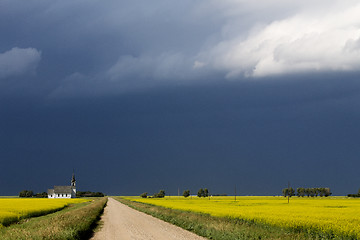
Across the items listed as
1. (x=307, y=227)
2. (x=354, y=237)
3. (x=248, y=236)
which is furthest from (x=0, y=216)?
(x=354, y=237)

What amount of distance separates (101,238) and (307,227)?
14.1m

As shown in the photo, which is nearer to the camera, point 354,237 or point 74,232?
point 354,237

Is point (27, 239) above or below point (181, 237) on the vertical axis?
above

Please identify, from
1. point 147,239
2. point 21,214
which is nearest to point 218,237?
point 147,239

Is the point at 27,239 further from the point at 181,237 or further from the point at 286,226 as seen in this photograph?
the point at 286,226

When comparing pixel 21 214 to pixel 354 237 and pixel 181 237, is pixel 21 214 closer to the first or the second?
pixel 181 237

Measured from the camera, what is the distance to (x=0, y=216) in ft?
109

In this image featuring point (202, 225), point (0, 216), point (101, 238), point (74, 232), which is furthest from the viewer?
point (0, 216)

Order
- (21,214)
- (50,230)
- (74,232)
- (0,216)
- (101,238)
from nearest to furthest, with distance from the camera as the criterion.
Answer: (50,230)
(74,232)
(101,238)
(0,216)
(21,214)

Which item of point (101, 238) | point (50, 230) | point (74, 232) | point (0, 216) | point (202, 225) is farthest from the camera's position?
point (0, 216)

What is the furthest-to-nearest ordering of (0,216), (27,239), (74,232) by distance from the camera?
(0,216) → (74,232) → (27,239)

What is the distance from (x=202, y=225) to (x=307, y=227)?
328 inches

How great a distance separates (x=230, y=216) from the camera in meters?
33.7

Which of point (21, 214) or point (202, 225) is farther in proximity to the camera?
point (21, 214)
